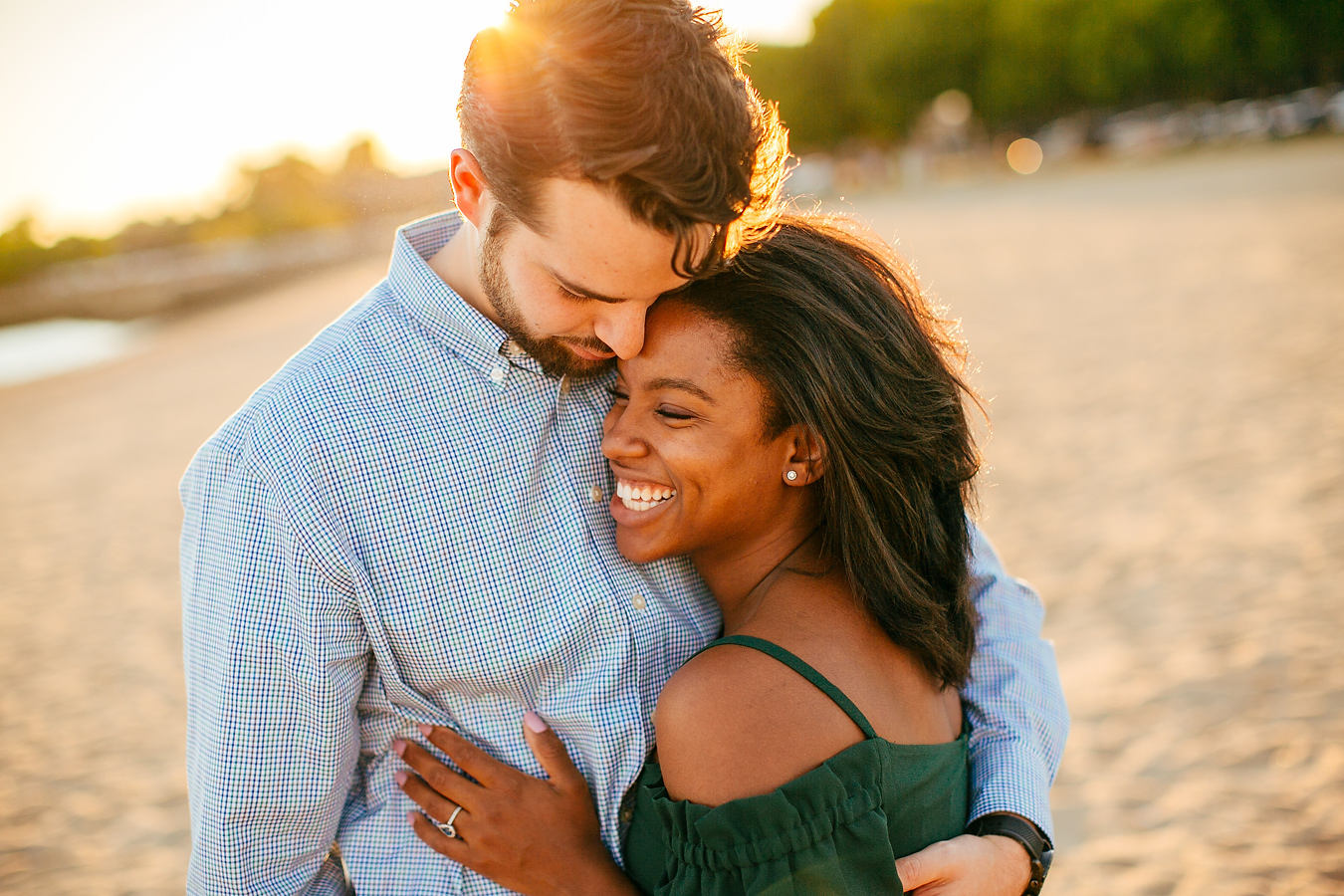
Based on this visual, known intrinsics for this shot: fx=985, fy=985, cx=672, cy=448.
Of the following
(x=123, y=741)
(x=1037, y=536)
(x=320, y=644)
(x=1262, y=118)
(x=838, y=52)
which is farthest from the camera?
(x=838, y=52)

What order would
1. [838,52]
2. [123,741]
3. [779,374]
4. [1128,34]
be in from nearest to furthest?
[779,374] → [123,741] → [1128,34] → [838,52]

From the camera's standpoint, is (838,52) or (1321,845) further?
(838,52)

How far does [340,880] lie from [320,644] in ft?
1.97

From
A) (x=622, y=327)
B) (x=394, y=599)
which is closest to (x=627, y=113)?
(x=622, y=327)

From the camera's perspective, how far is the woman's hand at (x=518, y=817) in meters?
1.96

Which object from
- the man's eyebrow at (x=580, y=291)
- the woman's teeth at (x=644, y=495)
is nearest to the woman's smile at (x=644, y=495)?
the woman's teeth at (x=644, y=495)

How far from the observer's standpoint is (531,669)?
79.0 inches

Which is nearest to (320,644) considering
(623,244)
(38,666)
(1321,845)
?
(623,244)

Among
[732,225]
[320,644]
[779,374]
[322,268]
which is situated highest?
[732,225]

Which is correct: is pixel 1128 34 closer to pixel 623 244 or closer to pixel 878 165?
pixel 878 165

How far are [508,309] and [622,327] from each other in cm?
24

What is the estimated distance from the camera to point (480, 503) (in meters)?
2.03

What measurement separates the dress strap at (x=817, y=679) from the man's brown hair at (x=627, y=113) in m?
0.76

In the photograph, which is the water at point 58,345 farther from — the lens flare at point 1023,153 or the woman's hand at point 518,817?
the lens flare at point 1023,153
